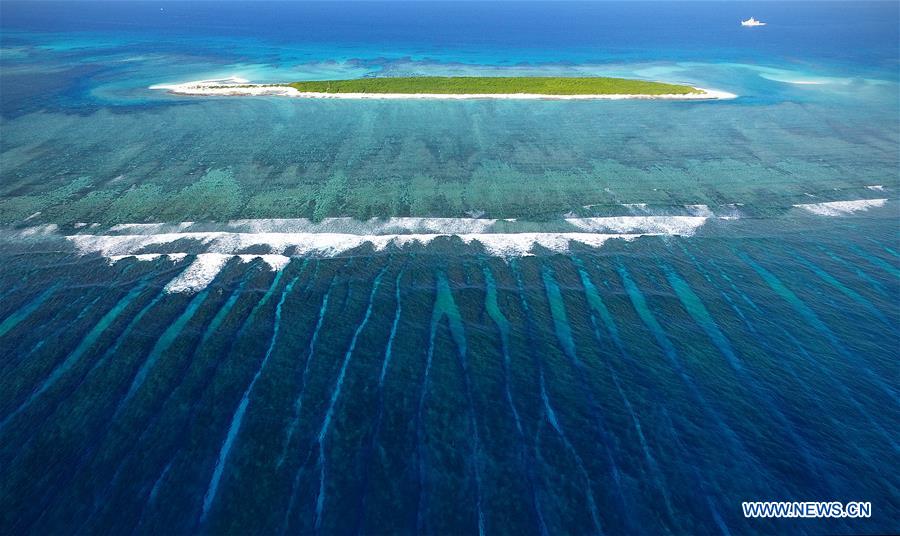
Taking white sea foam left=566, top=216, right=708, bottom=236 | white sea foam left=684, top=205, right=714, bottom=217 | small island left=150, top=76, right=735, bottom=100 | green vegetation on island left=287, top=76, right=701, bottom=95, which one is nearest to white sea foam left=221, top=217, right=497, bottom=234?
white sea foam left=566, top=216, right=708, bottom=236

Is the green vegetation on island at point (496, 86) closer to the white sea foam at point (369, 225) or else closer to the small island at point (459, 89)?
the small island at point (459, 89)

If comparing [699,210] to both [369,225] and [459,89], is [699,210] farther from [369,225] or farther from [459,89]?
[459,89]

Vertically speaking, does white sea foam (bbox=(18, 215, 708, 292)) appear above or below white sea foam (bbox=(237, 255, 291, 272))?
above

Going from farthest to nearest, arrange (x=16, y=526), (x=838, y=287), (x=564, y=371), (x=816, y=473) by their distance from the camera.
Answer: (x=838, y=287) < (x=564, y=371) < (x=816, y=473) < (x=16, y=526)

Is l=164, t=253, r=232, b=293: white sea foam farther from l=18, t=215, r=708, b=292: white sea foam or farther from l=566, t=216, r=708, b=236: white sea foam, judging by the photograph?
l=566, t=216, r=708, b=236: white sea foam

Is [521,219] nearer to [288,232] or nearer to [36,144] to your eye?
[288,232]

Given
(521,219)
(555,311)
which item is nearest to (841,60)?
(521,219)
